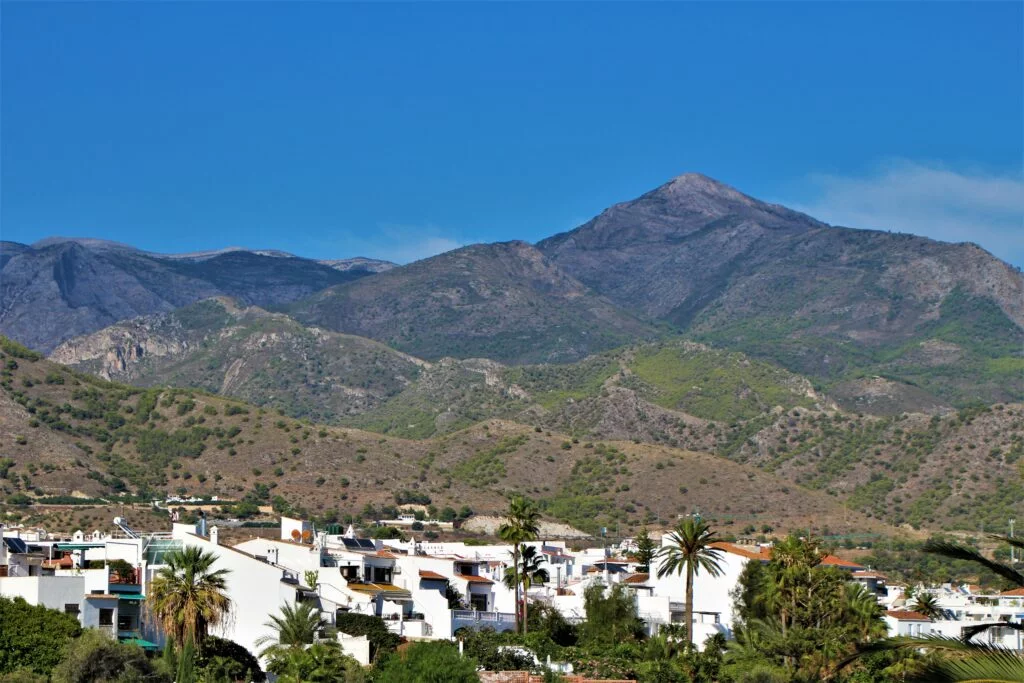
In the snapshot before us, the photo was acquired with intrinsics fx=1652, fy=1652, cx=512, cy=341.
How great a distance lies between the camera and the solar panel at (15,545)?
261ft

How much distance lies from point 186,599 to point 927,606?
5484cm

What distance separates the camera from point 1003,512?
19300cm

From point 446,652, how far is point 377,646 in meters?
15.0

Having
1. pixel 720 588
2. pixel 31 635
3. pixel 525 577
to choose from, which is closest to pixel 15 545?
pixel 31 635

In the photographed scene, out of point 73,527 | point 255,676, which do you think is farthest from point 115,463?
point 255,676

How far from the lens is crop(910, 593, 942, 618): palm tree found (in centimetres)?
10138

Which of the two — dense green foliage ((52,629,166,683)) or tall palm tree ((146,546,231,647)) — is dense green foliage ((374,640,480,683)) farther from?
dense green foliage ((52,629,166,683))

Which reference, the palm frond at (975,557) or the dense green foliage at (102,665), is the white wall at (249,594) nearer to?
the dense green foliage at (102,665)

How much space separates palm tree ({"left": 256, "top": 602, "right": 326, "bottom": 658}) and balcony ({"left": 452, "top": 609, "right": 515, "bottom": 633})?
54.9 ft

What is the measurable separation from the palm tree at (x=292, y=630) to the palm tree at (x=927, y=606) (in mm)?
45675

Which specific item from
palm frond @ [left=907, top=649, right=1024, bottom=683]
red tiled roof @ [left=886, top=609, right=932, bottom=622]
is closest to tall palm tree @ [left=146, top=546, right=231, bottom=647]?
palm frond @ [left=907, top=649, right=1024, bottom=683]

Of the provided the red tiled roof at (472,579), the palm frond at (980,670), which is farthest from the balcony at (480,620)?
the palm frond at (980,670)

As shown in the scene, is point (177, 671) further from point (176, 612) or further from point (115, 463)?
point (115, 463)

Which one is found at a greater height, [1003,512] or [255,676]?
[1003,512]
